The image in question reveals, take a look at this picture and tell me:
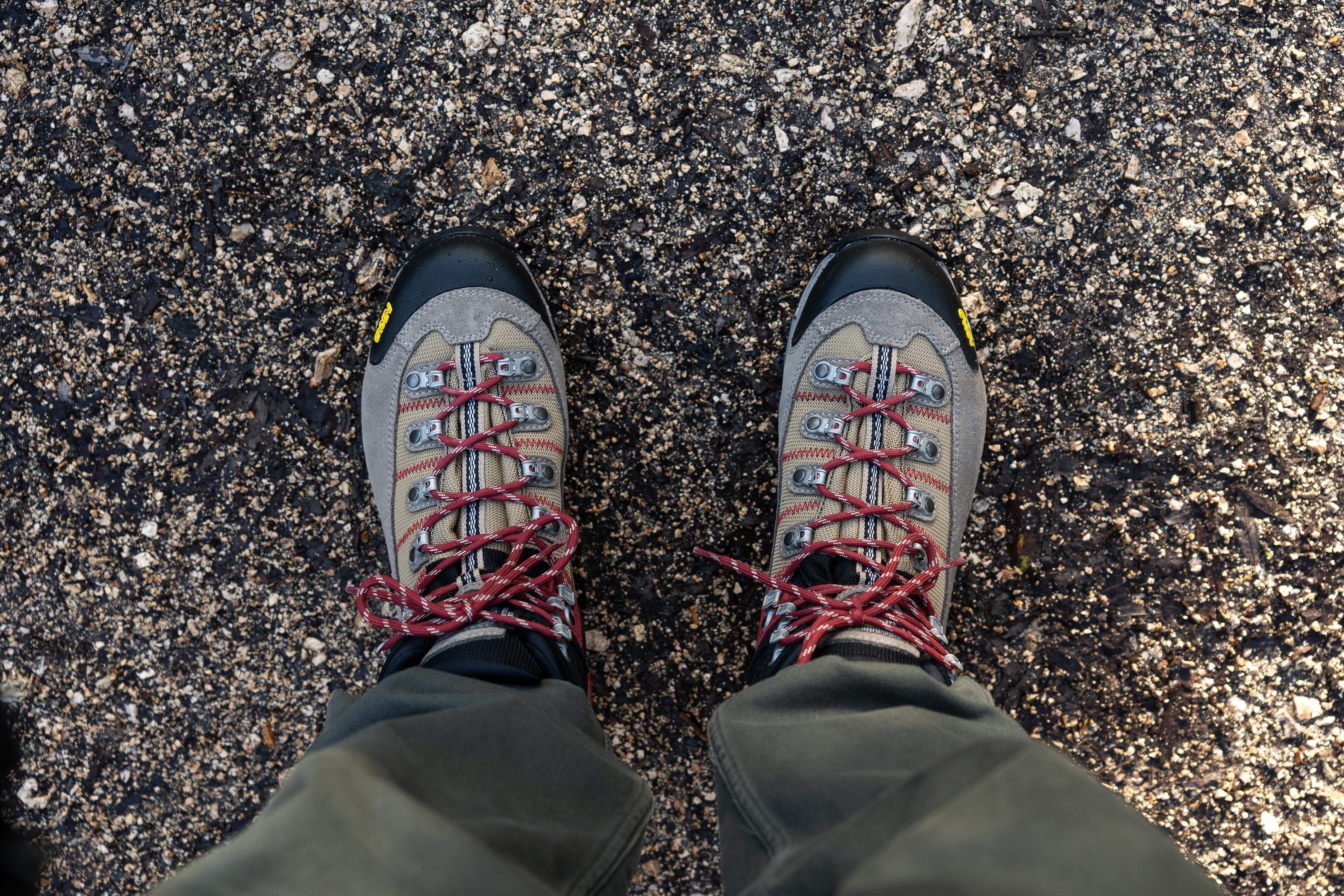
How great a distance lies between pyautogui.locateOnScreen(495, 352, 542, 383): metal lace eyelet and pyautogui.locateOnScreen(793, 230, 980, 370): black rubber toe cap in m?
0.51

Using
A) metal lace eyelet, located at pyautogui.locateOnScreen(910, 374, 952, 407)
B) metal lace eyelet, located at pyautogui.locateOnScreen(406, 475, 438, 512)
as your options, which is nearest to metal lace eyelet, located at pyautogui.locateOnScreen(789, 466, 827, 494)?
metal lace eyelet, located at pyautogui.locateOnScreen(910, 374, 952, 407)

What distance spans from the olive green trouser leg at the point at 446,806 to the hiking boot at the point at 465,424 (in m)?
0.26

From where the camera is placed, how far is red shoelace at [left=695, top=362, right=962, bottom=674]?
134cm

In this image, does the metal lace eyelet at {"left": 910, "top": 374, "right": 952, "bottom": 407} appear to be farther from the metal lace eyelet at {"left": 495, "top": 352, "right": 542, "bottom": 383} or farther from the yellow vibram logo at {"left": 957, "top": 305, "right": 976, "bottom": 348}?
the metal lace eyelet at {"left": 495, "top": 352, "right": 542, "bottom": 383}

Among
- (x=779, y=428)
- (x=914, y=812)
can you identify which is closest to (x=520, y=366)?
(x=779, y=428)

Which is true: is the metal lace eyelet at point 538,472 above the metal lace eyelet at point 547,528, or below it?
above

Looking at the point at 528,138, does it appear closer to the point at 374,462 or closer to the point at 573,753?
the point at 374,462

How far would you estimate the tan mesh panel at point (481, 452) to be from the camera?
1.46 metres

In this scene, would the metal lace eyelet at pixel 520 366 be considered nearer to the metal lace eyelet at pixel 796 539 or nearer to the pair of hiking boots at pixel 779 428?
the pair of hiking boots at pixel 779 428

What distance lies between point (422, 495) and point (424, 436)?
0.38ft

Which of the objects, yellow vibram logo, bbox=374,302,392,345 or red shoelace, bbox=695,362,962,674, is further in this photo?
yellow vibram logo, bbox=374,302,392,345

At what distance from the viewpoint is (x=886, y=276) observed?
1472 mm
